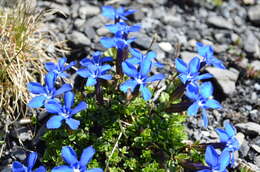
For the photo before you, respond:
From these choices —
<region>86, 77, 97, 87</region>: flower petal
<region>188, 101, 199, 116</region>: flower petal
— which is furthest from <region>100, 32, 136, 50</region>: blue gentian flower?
<region>188, 101, 199, 116</region>: flower petal

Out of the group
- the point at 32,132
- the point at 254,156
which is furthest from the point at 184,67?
the point at 32,132

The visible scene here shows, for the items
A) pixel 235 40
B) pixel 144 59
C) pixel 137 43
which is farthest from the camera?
pixel 235 40

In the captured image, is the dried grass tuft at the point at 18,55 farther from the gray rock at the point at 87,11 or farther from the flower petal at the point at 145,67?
the flower petal at the point at 145,67

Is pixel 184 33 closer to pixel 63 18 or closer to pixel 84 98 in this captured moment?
pixel 63 18

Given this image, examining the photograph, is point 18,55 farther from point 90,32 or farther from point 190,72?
point 190,72

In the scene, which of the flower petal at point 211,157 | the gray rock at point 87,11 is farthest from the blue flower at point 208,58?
the gray rock at point 87,11

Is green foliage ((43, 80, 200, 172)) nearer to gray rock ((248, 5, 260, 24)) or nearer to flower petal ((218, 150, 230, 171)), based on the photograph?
flower petal ((218, 150, 230, 171))

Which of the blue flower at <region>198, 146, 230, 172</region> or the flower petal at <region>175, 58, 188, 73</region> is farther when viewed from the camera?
the flower petal at <region>175, 58, 188, 73</region>
